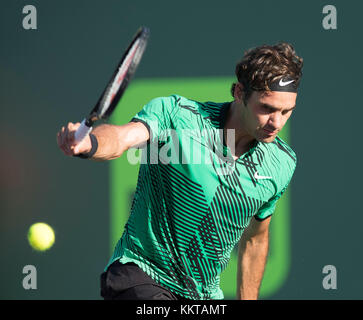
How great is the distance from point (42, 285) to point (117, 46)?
177 cm

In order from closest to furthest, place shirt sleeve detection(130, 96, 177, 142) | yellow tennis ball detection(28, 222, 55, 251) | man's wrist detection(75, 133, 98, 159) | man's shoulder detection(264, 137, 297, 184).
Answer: man's wrist detection(75, 133, 98, 159) < shirt sleeve detection(130, 96, 177, 142) < man's shoulder detection(264, 137, 297, 184) < yellow tennis ball detection(28, 222, 55, 251)

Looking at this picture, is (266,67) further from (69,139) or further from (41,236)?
(41,236)

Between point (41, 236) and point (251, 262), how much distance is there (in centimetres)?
184

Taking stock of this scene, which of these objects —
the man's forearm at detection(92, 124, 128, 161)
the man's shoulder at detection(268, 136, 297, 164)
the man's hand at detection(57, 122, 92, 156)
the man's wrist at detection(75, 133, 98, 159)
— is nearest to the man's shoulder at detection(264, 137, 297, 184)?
the man's shoulder at detection(268, 136, 297, 164)

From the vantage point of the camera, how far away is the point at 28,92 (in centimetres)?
472

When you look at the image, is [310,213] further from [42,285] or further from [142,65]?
[42,285]

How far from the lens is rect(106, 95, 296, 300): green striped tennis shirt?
2.68 meters

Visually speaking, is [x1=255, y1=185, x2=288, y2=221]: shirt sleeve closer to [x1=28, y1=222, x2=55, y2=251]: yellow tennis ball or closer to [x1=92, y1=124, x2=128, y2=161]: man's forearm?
[x1=92, y1=124, x2=128, y2=161]: man's forearm

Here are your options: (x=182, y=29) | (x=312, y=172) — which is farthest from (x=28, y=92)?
(x=312, y=172)

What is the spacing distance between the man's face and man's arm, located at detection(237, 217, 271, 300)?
2.33ft

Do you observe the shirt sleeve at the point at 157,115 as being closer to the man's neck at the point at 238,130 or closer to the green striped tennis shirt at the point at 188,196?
the green striped tennis shirt at the point at 188,196

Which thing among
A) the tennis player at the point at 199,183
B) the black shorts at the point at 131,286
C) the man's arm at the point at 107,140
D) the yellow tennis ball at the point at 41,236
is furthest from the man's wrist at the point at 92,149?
the yellow tennis ball at the point at 41,236

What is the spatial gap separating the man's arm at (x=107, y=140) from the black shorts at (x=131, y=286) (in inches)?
21.5

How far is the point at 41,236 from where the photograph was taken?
4574 mm
